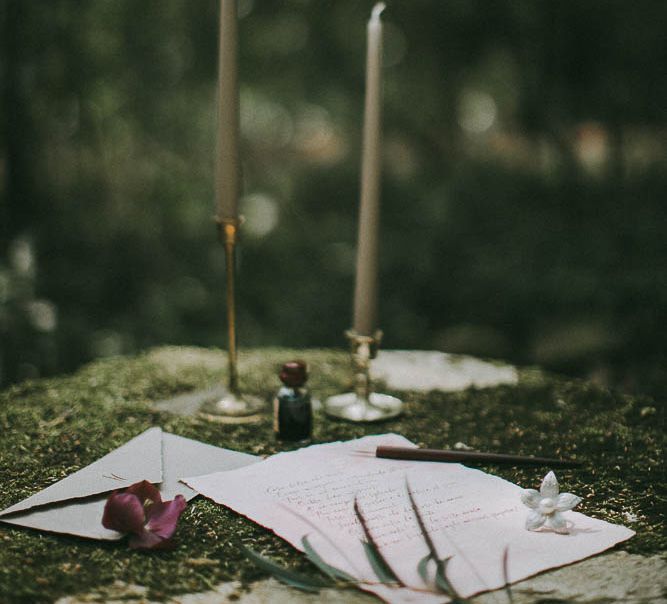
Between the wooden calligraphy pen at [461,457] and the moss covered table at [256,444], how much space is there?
0.01m

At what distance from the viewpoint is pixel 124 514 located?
2.22ft

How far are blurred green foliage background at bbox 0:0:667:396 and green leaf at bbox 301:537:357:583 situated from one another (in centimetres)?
186

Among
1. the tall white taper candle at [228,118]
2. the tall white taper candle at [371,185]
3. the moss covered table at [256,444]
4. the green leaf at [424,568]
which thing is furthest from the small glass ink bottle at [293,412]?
the green leaf at [424,568]

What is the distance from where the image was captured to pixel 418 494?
78 centimetres

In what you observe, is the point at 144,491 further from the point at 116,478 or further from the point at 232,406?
the point at 232,406

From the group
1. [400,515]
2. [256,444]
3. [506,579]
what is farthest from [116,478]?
[506,579]

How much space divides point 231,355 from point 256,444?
17cm

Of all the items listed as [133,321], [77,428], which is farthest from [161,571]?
[133,321]

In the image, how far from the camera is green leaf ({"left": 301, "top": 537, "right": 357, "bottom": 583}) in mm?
611

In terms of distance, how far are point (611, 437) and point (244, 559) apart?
0.56 meters

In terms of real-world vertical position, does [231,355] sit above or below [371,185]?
below

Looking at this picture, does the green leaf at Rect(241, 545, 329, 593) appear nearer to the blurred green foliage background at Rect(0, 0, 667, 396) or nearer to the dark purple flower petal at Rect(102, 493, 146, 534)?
the dark purple flower petal at Rect(102, 493, 146, 534)

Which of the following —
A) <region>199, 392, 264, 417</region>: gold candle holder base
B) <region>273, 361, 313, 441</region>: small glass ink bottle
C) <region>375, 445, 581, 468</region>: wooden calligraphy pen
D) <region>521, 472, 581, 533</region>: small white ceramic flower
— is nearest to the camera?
<region>521, 472, 581, 533</region>: small white ceramic flower

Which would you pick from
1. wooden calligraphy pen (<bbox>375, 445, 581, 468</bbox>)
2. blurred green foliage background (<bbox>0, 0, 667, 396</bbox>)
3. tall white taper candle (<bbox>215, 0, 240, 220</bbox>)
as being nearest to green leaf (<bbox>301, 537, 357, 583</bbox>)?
wooden calligraphy pen (<bbox>375, 445, 581, 468</bbox>)
